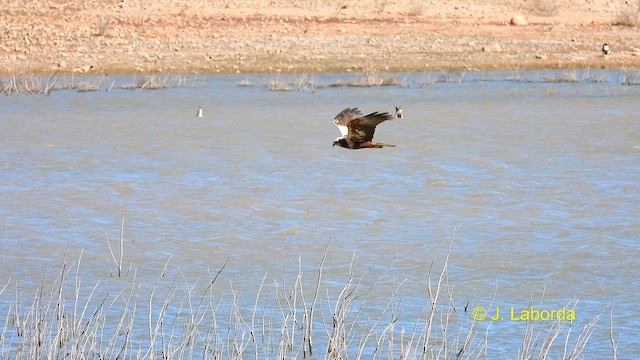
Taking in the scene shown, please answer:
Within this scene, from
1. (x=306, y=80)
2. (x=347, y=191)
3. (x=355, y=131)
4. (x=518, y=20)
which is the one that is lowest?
(x=306, y=80)

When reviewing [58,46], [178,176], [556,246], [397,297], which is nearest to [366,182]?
[178,176]

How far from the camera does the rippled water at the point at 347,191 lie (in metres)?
9.40

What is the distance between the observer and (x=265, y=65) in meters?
24.7

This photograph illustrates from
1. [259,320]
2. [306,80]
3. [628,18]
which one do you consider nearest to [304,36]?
[306,80]

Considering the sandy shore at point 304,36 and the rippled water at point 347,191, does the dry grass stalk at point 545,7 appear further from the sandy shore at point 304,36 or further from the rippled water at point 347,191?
the rippled water at point 347,191

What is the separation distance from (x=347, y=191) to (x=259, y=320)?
5386mm

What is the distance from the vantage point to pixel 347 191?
13.0 metres

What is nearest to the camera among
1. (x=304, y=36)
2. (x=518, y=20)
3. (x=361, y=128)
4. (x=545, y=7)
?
(x=361, y=128)

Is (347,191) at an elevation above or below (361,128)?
below

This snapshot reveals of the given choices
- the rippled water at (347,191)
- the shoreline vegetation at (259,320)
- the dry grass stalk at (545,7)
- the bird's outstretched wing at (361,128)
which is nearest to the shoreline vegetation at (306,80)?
the rippled water at (347,191)

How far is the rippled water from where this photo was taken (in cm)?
940

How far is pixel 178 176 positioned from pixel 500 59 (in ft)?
41.8

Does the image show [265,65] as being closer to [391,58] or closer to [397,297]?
[391,58]

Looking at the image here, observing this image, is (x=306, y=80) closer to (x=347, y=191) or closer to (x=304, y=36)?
(x=304, y=36)
